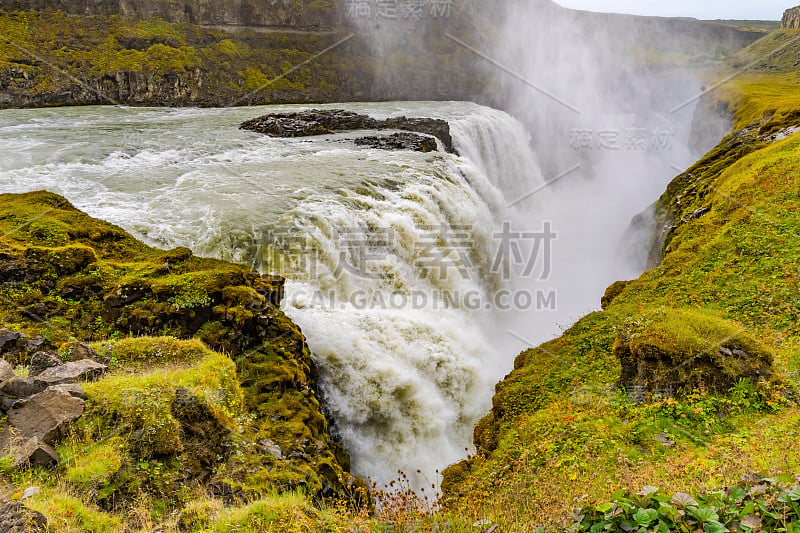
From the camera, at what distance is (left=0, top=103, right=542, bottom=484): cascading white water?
415 inches

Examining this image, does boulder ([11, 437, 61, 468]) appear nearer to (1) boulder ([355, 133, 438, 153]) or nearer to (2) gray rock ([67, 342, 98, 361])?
(2) gray rock ([67, 342, 98, 361])

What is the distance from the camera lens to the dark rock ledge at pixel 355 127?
2719 centimetres

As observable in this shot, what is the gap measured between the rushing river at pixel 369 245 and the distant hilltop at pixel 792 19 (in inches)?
3446

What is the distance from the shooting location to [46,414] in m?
5.20

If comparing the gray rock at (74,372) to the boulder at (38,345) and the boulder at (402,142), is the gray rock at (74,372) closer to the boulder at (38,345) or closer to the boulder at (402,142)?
the boulder at (38,345)

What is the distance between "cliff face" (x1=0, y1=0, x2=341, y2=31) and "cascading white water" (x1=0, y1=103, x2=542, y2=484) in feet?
128

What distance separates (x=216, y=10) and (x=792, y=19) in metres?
101

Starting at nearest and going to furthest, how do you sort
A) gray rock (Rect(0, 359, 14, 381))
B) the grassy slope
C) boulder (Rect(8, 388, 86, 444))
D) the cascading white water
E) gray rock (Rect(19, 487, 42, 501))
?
gray rock (Rect(19, 487, 42, 501)), boulder (Rect(8, 388, 86, 444)), gray rock (Rect(0, 359, 14, 381)), the grassy slope, the cascading white water

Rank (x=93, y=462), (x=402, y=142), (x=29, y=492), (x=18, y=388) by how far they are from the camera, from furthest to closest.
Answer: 1. (x=402, y=142)
2. (x=18, y=388)
3. (x=93, y=462)
4. (x=29, y=492)

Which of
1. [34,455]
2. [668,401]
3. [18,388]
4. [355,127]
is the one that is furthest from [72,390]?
[355,127]

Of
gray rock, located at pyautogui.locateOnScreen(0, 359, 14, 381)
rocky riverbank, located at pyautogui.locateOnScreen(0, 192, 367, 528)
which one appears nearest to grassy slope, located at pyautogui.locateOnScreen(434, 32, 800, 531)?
rocky riverbank, located at pyautogui.locateOnScreen(0, 192, 367, 528)

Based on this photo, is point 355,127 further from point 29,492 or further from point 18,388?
point 29,492

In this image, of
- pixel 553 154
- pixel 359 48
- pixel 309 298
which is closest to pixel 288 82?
pixel 359 48

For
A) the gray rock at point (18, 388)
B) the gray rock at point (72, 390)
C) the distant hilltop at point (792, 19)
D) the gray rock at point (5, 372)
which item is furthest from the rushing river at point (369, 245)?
the distant hilltop at point (792, 19)
